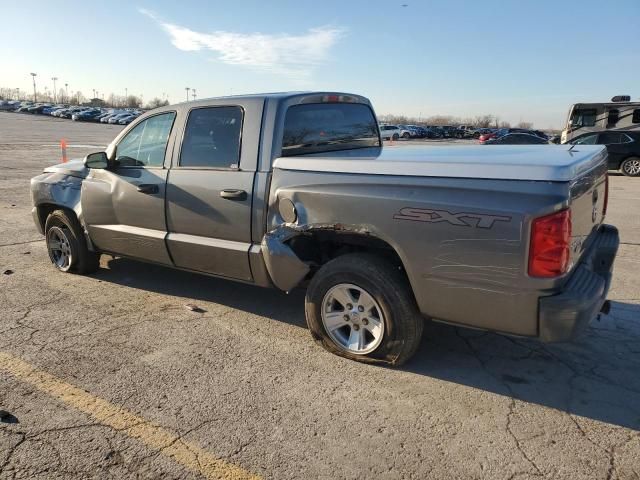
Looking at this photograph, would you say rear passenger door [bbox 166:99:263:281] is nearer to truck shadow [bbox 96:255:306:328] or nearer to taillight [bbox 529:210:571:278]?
truck shadow [bbox 96:255:306:328]

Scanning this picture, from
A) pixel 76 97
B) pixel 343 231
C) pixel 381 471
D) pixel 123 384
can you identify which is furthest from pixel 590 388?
pixel 76 97

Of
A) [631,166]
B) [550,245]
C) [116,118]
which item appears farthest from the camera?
[116,118]

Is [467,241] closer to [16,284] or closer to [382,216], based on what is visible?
[382,216]

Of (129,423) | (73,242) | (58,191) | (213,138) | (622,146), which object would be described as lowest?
(129,423)

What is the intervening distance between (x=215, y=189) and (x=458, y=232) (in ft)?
6.72

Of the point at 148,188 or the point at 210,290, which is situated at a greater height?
the point at 148,188

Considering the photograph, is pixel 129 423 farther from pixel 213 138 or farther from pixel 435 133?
pixel 435 133

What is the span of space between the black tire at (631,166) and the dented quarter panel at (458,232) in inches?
695

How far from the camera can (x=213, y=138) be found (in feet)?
14.3

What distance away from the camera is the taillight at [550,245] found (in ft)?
9.11

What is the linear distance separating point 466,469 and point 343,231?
1.63 m

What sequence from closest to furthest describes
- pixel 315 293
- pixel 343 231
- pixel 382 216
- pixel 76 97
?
pixel 382 216 < pixel 343 231 < pixel 315 293 < pixel 76 97

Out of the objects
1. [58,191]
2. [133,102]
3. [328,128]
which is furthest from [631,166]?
[133,102]

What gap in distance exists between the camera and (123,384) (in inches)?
135
